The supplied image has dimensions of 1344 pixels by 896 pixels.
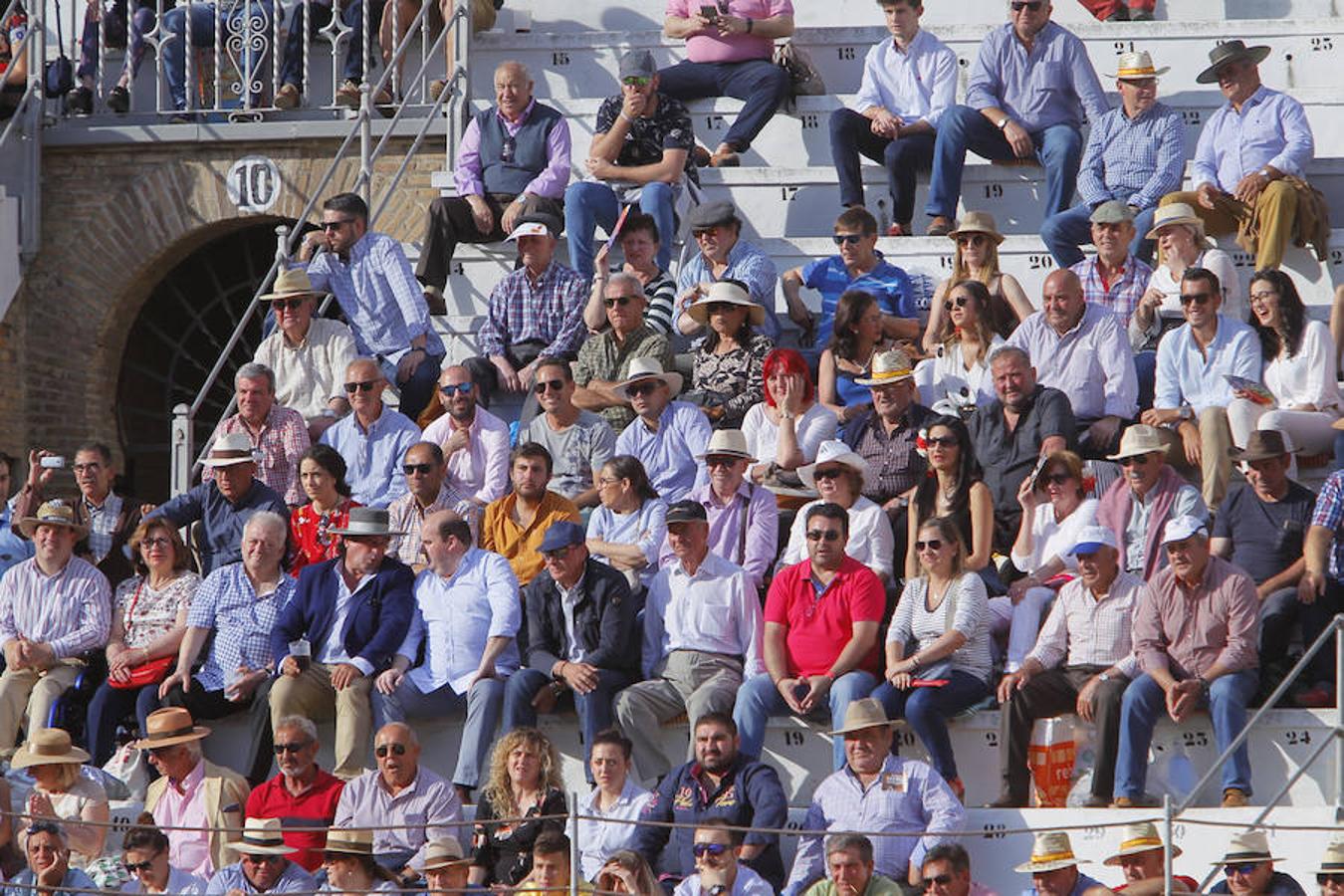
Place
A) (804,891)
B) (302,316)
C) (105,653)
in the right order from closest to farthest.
A: (804,891) → (105,653) → (302,316)

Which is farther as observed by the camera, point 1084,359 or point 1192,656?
point 1084,359

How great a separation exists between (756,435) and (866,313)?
90cm

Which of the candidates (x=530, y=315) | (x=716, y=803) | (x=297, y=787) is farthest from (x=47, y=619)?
(x=716, y=803)

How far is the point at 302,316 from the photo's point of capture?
14008mm

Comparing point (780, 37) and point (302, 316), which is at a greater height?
point (780, 37)

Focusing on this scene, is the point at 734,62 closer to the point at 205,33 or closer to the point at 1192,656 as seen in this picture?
the point at 205,33

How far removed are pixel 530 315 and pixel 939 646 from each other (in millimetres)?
3738

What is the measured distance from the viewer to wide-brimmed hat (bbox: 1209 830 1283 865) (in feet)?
32.0

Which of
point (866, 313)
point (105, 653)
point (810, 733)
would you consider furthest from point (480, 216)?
point (810, 733)

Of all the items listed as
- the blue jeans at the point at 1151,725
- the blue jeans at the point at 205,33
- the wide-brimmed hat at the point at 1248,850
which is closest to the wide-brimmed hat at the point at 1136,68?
the blue jeans at the point at 1151,725

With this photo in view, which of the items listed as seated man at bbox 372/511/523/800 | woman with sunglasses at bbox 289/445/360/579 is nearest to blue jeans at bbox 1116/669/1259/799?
seated man at bbox 372/511/523/800

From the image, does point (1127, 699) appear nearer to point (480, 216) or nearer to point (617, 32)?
point (480, 216)

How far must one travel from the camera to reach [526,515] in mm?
12539

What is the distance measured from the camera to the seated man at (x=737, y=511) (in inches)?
483
